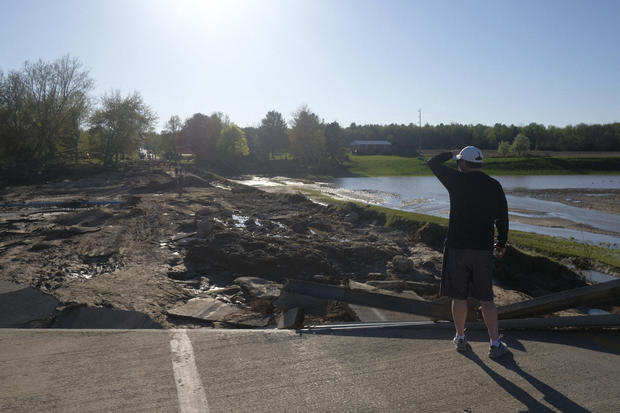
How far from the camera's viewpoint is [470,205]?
13.9ft

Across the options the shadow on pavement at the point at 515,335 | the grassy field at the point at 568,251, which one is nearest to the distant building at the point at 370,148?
the grassy field at the point at 568,251

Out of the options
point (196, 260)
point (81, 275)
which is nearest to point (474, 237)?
point (196, 260)

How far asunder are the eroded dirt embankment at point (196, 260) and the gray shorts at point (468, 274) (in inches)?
89.1

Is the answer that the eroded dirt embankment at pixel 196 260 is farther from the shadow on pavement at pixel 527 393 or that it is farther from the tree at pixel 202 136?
the tree at pixel 202 136

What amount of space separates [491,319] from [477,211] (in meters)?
1.08

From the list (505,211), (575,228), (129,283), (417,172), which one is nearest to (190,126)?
(417,172)

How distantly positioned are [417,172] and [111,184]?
49.0 m

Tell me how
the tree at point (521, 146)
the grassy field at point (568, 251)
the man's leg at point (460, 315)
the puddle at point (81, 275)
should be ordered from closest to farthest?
the man's leg at point (460, 315), the puddle at point (81, 275), the grassy field at point (568, 251), the tree at point (521, 146)

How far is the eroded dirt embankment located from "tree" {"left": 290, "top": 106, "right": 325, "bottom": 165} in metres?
56.3

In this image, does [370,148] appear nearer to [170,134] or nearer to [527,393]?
[170,134]

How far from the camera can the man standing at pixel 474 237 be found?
13.8ft

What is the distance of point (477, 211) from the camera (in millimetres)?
4211

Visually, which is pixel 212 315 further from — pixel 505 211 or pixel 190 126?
pixel 190 126

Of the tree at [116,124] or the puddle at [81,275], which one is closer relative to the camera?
the puddle at [81,275]
